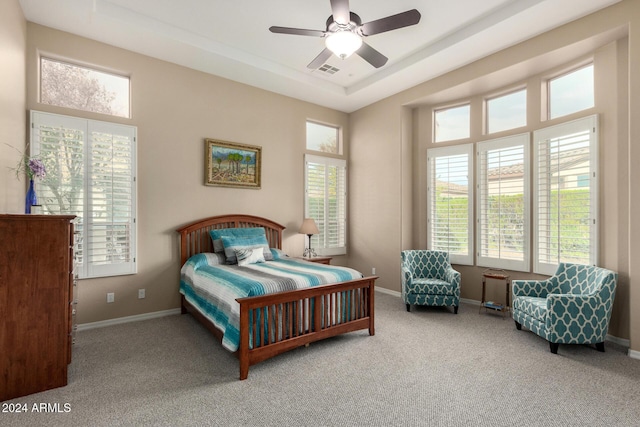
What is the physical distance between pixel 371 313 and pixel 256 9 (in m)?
3.68

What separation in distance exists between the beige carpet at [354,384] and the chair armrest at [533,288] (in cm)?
46

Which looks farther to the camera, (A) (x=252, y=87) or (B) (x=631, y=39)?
(A) (x=252, y=87)

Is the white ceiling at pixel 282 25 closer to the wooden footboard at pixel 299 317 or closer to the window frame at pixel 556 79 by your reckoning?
the window frame at pixel 556 79

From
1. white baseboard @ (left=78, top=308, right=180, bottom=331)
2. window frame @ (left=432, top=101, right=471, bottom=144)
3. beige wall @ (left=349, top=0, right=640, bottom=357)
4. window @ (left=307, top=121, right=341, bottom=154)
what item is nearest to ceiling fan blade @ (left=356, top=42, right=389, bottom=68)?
beige wall @ (left=349, top=0, right=640, bottom=357)

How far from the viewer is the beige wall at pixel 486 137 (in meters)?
3.23

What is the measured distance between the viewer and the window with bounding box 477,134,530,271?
4.40 metres

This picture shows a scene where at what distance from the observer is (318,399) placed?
2.35 m

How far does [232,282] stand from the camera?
3111mm

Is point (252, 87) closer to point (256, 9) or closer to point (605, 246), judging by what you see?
point (256, 9)

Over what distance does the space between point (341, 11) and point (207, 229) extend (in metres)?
3.35

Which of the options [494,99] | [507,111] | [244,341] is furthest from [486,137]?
[244,341]

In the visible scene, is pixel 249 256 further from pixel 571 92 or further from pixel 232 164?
pixel 571 92

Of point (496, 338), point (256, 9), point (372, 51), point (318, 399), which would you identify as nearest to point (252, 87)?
point (256, 9)

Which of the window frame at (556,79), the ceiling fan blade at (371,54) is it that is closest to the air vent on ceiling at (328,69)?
the ceiling fan blade at (371,54)
